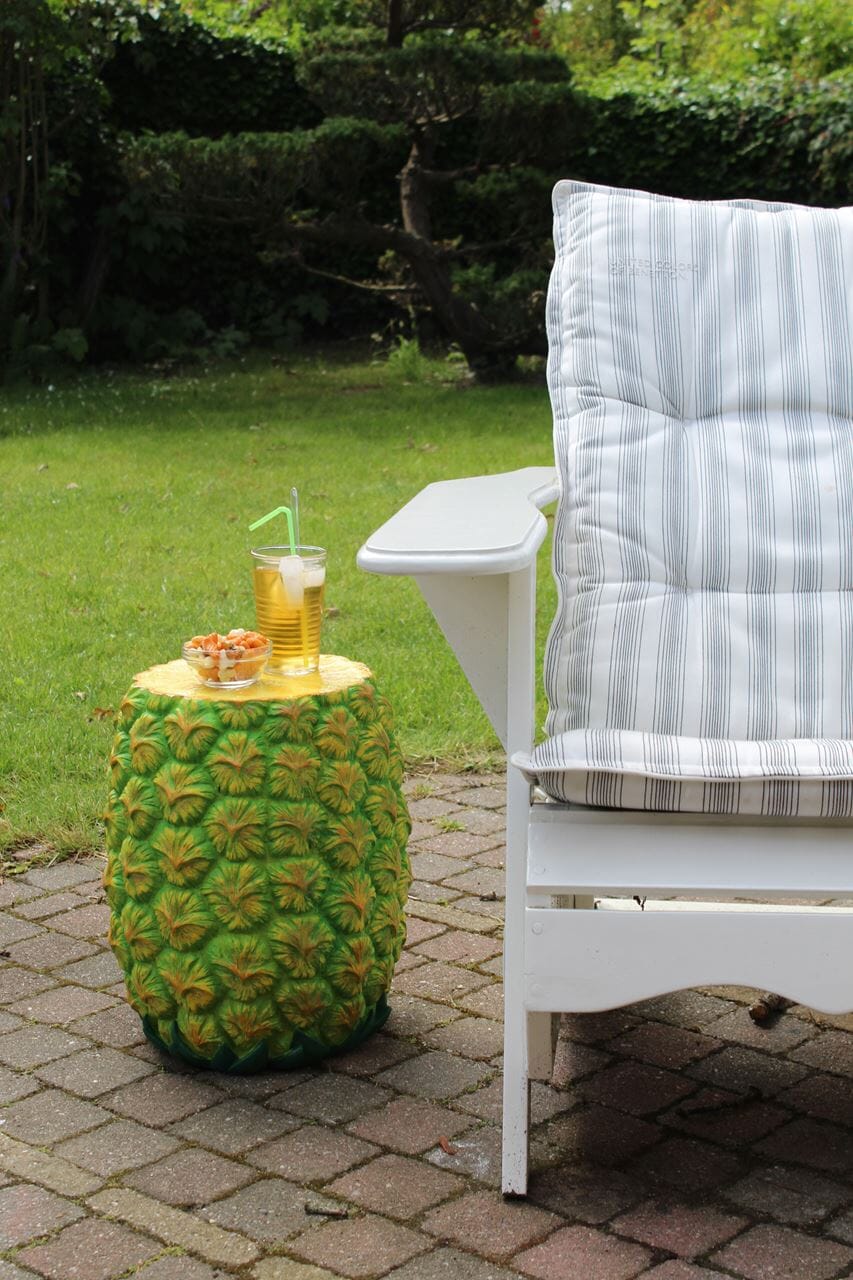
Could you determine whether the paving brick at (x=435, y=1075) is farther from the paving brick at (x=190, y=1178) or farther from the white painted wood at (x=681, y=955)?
the white painted wood at (x=681, y=955)

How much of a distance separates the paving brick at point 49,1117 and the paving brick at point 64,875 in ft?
2.66

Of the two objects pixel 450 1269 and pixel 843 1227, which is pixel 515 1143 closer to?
pixel 450 1269

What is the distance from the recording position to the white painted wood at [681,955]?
178cm

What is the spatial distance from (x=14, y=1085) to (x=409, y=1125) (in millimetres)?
590

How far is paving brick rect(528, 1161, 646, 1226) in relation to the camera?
1.90 meters

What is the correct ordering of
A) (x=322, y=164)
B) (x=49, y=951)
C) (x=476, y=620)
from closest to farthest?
(x=476, y=620) < (x=49, y=951) < (x=322, y=164)

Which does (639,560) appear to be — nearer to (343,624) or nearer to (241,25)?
(343,624)

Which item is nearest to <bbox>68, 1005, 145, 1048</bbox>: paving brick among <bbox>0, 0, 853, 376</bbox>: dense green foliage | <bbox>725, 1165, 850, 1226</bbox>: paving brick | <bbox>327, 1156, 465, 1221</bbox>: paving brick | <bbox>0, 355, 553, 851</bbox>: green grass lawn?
<bbox>327, 1156, 465, 1221</bbox>: paving brick

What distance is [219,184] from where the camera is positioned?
9328 mm

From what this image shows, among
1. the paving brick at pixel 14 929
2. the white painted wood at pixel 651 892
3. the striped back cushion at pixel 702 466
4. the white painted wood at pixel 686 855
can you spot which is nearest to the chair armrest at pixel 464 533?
the white painted wood at pixel 651 892

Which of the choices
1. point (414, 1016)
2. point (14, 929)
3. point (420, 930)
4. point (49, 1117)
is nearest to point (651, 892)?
point (414, 1016)

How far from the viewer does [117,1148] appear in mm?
2055

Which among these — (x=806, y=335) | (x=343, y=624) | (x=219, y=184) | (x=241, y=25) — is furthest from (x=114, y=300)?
(x=806, y=335)

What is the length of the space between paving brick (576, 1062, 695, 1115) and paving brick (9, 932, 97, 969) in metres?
0.95
